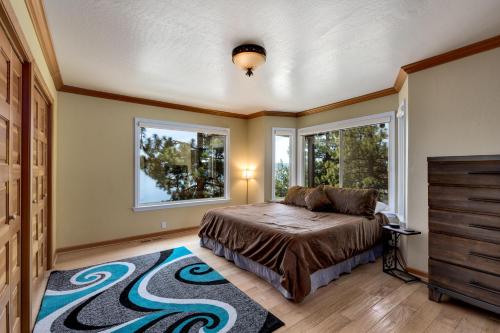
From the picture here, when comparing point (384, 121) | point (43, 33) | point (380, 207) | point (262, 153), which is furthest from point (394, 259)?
point (43, 33)

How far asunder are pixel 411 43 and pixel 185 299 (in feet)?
10.9

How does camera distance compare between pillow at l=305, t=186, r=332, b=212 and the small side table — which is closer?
the small side table

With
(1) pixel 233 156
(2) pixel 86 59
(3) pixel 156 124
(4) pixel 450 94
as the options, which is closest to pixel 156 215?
(3) pixel 156 124

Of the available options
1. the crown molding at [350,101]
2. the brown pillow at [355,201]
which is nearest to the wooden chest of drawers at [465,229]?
the brown pillow at [355,201]

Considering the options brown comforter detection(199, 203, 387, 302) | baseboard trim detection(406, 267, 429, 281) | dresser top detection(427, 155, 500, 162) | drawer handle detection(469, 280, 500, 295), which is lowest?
baseboard trim detection(406, 267, 429, 281)

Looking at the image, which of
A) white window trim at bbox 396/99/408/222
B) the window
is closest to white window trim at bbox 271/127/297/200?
the window

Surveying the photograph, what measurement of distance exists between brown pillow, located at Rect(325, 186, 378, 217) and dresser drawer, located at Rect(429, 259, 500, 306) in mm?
1078

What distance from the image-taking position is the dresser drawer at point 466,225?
1.92 meters

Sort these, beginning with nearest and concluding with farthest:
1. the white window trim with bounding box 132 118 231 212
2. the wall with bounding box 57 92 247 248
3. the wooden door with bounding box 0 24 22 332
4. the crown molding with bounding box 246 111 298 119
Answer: the wooden door with bounding box 0 24 22 332 < the wall with bounding box 57 92 247 248 < the white window trim with bounding box 132 118 231 212 < the crown molding with bounding box 246 111 298 119

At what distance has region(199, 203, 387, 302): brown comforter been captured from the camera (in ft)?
7.47

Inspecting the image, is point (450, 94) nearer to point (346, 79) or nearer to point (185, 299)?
point (346, 79)

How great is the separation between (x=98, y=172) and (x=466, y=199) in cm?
459

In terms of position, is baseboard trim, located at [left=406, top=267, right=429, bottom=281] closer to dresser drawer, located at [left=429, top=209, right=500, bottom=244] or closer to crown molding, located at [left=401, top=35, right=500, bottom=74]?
dresser drawer, located at [left=429, top=209, right=500, bottom=244]

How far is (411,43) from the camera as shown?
2281mm
